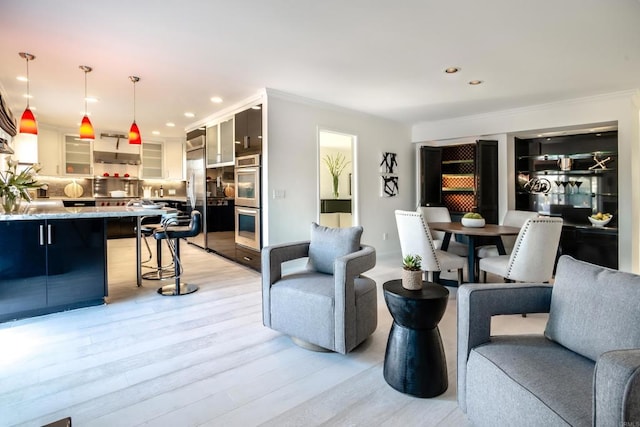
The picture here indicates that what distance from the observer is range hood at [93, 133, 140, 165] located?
7680 mm

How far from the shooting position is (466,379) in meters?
1.54

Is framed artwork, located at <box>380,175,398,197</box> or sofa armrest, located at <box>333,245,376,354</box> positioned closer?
sofa armrest, located at <box>333,245,376,354</box>

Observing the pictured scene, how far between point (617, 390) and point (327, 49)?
3021 millimetres

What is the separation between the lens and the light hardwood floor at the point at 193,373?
1.71 meters

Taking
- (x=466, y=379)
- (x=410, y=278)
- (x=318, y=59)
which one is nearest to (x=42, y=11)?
(x=318, y=59)

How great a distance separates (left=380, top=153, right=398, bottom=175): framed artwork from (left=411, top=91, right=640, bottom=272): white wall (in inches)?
59.9

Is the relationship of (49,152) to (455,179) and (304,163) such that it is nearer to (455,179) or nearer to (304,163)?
(304,163)

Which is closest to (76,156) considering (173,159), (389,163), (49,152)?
(49,152)

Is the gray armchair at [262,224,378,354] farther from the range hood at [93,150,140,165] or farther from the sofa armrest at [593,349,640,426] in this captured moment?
the range hood at [93,150,140,165]


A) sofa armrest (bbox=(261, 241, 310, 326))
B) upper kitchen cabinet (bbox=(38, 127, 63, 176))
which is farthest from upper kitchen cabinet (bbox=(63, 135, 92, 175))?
sofa armrest (bbox=(261, 241, 310, 326))

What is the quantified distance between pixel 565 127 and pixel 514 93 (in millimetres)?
1177

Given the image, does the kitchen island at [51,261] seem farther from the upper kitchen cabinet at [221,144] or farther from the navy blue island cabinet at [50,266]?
the upper kitchen cabinet at [221,144]

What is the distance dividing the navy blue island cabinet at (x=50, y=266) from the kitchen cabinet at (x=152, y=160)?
5614 millimetres

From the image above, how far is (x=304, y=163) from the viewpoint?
4777 mm
